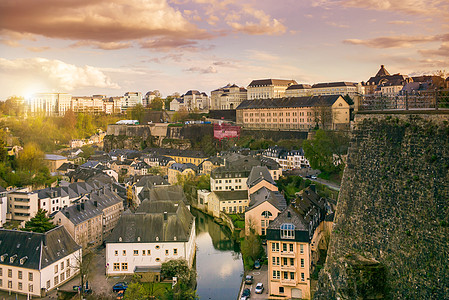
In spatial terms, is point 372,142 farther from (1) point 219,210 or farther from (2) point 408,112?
(1) point 219,210

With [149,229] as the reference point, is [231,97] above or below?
above

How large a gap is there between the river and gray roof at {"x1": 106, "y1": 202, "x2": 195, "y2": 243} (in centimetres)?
233

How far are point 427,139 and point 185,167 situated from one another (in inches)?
1340

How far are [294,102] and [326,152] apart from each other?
65.1 feet

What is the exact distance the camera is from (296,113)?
48312 mm

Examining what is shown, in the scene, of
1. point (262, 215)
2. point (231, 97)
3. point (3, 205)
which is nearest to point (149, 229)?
point (262, 215)

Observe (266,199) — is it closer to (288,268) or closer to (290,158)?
(288,268)

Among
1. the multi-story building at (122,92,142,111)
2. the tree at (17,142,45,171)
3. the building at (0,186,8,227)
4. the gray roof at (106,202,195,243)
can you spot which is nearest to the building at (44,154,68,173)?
the tree at (17,142,45,171)

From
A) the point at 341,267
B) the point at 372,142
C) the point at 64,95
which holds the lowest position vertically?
the point at 341,267

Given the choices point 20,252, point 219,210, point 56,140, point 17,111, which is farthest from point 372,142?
point 17,111

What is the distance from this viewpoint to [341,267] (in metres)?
5.16

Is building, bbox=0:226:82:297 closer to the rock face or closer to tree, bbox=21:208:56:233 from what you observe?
tree, bbox=21:208:56:233

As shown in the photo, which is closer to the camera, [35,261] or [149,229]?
[35,261]

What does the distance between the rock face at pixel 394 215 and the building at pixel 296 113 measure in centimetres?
3784
